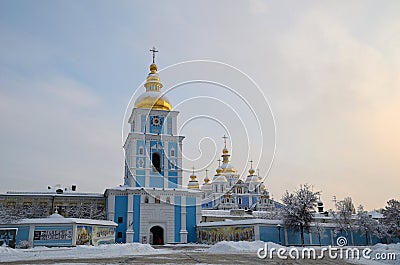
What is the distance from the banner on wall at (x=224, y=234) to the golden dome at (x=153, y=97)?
1299cm

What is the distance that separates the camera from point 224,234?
34312mm

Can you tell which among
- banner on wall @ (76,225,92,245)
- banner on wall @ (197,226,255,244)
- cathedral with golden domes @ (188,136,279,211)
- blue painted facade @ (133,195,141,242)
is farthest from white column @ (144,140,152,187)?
cathedral with golden domes @ (188,136,279,211)

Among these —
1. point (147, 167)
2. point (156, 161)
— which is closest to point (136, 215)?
point (147, 167)

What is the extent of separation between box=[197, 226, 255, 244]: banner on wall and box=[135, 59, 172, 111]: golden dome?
42.6ft

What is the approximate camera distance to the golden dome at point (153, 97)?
40062mm

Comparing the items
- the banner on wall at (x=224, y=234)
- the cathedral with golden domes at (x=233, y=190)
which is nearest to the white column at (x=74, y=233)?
the banner on wall at (x=224, y=234)

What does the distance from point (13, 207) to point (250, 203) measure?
135 feet

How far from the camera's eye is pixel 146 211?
117 ft

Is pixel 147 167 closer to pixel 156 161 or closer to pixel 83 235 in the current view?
pixel 156 161

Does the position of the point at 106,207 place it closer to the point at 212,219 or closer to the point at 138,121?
the point at 138,121

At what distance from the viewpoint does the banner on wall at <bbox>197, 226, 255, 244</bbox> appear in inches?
1289

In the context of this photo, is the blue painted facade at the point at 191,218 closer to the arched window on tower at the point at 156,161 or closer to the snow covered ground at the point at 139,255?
the arched window on tower at the point at 156,161

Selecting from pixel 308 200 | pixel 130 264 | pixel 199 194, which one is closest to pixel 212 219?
pixel 199 194

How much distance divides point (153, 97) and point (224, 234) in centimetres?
1554
